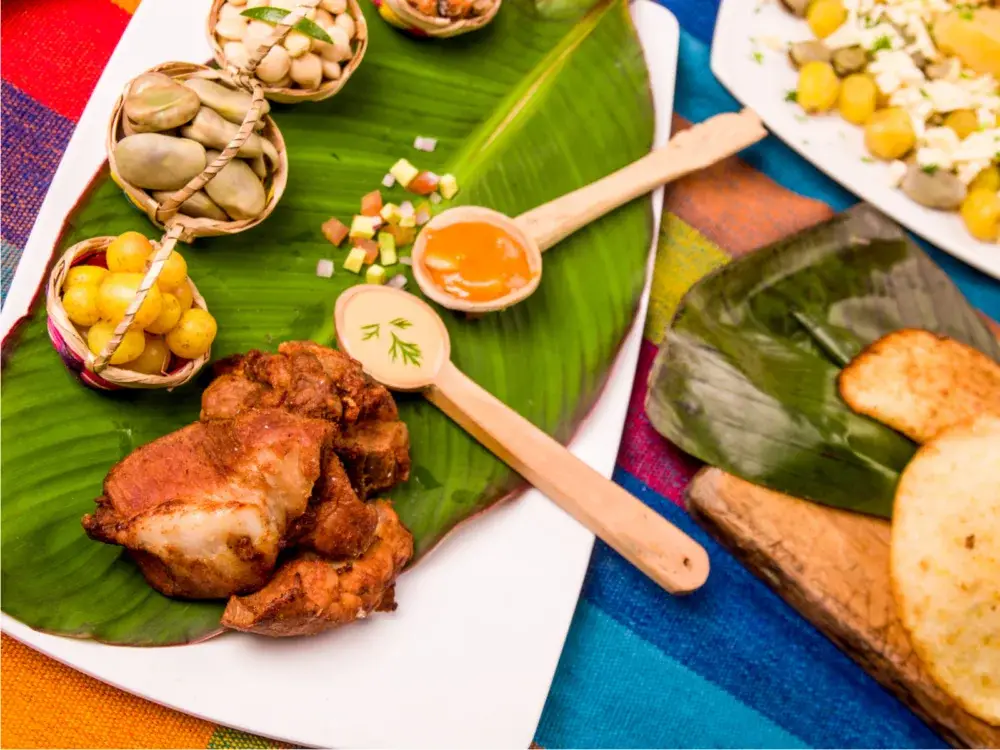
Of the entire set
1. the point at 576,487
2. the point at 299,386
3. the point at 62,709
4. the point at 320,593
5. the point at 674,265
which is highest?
the point at 299,386

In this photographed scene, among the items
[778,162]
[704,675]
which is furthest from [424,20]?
[704,675]

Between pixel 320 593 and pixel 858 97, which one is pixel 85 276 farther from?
pixel 858 97

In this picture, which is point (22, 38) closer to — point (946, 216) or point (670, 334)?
point (670, 334)

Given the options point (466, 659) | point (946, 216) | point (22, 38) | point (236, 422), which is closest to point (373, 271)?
point (236, 422)

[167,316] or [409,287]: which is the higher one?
[167,316]

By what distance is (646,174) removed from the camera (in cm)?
365

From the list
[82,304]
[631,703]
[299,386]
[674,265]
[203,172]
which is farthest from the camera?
[674,265]

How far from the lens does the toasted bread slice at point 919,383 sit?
135 inches

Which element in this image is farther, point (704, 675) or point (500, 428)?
point (704, 675)

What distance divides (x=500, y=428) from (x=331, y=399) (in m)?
0.68

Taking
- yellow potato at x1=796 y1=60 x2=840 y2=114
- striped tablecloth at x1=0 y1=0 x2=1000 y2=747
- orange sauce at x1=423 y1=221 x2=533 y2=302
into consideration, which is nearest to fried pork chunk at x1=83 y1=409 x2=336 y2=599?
orange sauce at x1=423 y1=221 x2=533 y2=302

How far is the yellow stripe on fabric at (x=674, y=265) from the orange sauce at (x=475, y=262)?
77 centimetres

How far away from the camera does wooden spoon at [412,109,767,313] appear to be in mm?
3201

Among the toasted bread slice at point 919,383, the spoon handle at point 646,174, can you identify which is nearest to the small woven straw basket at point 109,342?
the spoon handle at point 646,174
